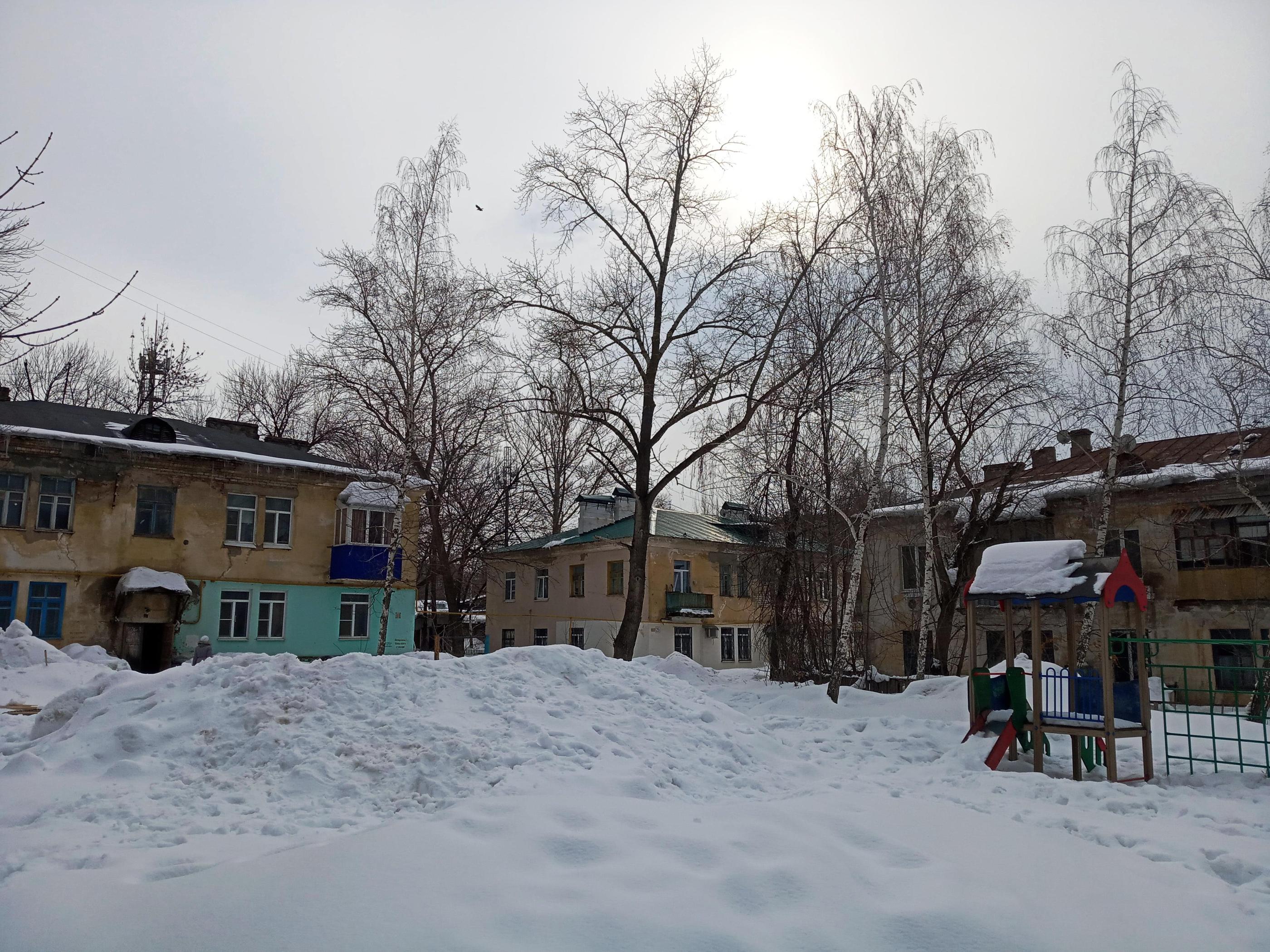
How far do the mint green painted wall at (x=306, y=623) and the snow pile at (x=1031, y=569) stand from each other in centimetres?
1844

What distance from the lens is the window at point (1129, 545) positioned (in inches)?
989

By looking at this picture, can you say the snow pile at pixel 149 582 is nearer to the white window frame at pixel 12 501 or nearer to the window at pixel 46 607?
the window at pixel 46 607

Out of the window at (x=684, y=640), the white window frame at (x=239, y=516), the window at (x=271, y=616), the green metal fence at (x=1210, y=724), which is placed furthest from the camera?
the window at (x=684, y=640)

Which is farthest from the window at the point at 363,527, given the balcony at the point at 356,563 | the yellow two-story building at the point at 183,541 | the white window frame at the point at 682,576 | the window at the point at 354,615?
the white window frame at the point at 682,576

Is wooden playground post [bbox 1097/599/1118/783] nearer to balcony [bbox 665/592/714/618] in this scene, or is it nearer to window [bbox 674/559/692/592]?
balcony [bbox 665/592/714/618]

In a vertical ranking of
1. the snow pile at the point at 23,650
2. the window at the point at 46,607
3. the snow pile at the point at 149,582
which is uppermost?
the snow pile at the point at 149,582

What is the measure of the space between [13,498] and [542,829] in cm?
2250

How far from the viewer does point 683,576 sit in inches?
1364

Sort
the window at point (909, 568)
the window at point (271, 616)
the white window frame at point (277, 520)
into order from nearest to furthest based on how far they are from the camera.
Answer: the window at point (271, 616)
the white window frame at point (277, 520)
the window at point (909, 568)

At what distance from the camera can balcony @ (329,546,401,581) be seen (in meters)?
26.2

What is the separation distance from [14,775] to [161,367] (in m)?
30.7

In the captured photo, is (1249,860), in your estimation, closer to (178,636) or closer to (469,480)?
(178,636)

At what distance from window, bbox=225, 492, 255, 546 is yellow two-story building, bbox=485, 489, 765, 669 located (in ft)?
33.3

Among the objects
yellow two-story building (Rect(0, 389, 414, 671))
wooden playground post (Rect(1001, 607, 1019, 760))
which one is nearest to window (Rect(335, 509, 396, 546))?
yellow two-story building (Rect(0, 389, 414, 671))
